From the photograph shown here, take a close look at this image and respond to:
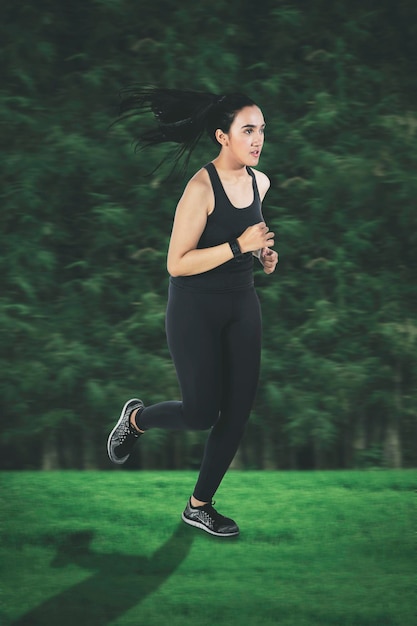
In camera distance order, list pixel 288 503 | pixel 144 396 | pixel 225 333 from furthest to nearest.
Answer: pixel 144 396 → pixel 288 503 → pixel 225 333

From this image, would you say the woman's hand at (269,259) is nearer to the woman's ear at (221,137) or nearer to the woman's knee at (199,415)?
the woman's ear at (221,137)

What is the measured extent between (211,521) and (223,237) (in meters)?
1.03

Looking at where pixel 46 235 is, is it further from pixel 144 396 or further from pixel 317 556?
pixel 317 556

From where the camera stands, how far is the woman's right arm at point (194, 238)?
353cm

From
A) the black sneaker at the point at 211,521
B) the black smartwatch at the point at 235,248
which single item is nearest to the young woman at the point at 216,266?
the black smartwatch at the point at 235,248

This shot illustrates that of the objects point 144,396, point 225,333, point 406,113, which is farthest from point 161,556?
point 406,113

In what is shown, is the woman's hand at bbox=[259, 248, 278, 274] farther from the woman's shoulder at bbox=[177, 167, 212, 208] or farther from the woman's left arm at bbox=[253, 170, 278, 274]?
the woman's shoulder at bbox=[177, 167, 212, 208]

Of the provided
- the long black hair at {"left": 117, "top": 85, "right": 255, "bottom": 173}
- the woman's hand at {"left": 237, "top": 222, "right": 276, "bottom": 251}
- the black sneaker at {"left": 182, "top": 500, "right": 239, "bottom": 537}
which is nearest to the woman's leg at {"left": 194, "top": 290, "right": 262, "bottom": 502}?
the black sneaker at {"left": 182, "top": 500, "right": 239, "bottom": 537}

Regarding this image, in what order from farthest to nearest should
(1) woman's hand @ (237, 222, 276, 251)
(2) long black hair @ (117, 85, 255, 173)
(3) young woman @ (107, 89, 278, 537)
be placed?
(2) long black hair @ (117, 85, 255, 173) → (3) young woman @ (107, 89, 278, 537) → (1) woman's hand @ (237, 222, 276, 251)

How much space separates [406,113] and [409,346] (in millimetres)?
1099

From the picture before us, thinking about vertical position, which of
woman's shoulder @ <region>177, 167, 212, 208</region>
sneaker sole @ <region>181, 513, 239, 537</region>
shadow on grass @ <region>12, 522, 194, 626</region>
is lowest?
shadow on grass @ <region>12, 522, 194, 626</region>

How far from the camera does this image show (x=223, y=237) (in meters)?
3.62

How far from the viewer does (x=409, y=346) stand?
5.14 m

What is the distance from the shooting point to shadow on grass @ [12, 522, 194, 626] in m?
3.26
